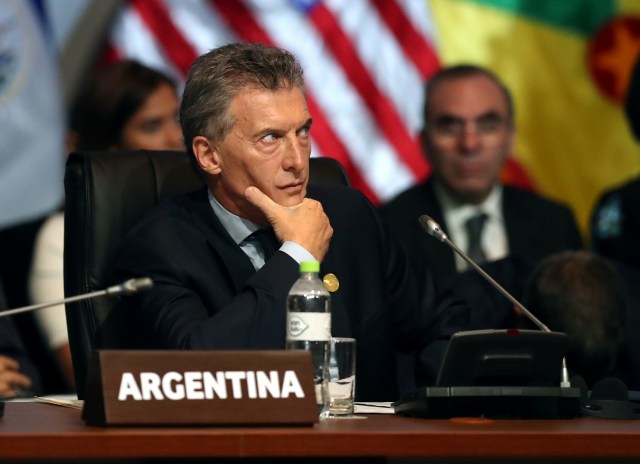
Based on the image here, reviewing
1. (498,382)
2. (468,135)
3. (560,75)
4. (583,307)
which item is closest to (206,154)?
(498,382)

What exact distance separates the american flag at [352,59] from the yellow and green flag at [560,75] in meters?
0.16

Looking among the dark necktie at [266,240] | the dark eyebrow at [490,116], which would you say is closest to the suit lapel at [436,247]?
the dark eyebrow at [490,116]

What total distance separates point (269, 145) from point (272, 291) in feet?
1.36

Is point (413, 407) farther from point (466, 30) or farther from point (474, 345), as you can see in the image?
point (466, 30)

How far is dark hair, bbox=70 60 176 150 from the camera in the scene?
4.11 m

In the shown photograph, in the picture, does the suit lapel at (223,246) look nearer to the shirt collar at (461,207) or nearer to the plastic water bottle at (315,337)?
A: the plastic water bottle at (315,337)

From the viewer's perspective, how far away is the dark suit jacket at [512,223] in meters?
4.13

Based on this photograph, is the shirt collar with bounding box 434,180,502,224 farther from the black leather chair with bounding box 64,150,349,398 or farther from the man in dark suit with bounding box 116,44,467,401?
the black leather chair with bounding box 64,150,349,398

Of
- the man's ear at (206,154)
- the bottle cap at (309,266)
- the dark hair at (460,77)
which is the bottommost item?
the bottle cap at (309,266)

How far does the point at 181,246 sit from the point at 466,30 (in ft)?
7.93

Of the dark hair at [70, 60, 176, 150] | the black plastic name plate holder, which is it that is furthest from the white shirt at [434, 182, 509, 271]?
the black plastic name plate holder

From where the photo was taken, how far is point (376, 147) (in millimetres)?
4941

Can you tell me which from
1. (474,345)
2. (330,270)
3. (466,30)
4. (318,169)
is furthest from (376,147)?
(474,345)

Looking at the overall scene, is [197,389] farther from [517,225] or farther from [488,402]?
[517,225]
